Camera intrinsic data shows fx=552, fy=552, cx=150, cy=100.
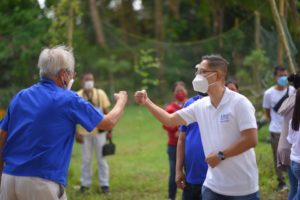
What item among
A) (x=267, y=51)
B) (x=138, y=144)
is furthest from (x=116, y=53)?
(x=267, y=51)

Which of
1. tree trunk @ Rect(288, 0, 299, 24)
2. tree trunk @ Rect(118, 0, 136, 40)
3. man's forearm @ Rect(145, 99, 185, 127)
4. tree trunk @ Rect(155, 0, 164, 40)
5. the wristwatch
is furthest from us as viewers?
tree trunk @ Rect(118, 0, 136, 40)

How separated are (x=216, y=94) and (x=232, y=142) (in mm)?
421

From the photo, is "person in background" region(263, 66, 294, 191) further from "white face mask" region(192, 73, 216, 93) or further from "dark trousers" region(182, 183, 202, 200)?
"white face mask" region(192, 73, 216, 93)

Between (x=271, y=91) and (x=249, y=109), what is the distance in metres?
4.55

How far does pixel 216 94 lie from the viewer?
4332 mm

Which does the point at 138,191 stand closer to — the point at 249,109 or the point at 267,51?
the point at 267,51

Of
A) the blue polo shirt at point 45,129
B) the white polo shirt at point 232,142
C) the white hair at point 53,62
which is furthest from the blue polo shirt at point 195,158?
the white hair at point 53,62

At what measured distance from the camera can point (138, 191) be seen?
9.14m

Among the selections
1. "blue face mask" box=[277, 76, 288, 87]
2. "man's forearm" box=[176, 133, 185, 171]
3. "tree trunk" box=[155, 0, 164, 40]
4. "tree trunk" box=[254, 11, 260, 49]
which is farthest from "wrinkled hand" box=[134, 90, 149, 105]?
"tree trunk" box=[155, 0, 164, 40]

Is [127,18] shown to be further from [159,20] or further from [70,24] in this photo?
[70,24]

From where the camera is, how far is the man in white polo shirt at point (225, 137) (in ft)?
13.4

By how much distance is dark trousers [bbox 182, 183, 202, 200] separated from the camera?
5391 millimetres

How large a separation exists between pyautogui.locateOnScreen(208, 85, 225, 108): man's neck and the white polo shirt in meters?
0.04

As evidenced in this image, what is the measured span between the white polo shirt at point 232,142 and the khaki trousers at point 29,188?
4.02ft
